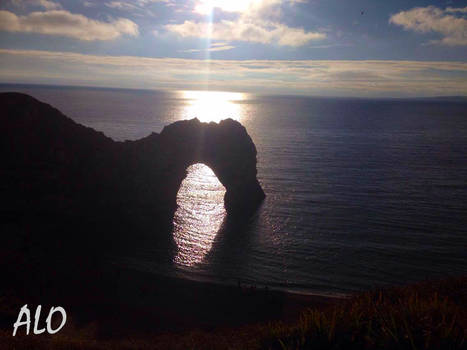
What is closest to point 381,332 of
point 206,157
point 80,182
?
point 80,182

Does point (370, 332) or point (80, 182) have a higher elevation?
point (370, 332)

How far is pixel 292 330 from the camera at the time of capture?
10.8 m

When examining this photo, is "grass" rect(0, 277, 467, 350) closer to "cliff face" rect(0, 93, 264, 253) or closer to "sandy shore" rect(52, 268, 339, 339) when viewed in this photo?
"sandy shore" rect(52, 268, 339, 339)

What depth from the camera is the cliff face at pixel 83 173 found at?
31.9 m

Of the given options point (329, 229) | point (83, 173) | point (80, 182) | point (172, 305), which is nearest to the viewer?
point (172, 305)

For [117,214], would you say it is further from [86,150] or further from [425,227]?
[425,227]

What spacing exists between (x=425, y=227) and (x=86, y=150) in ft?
105

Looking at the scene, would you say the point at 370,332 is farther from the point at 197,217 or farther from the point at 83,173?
the point at 83,173

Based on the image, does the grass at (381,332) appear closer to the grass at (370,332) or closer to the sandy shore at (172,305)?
the grass at (370,332)

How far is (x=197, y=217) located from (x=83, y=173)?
1150cm

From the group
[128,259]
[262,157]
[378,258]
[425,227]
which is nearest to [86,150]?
[128,259]

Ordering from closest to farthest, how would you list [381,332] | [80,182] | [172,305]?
[381,332] < [172,305] < [80,182]

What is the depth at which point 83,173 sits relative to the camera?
34031 millimetres

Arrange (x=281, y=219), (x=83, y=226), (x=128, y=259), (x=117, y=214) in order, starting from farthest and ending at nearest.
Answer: (x=281, y=219), (x=117, y=214), (x=83, y=226), (x=128, y=259)
